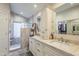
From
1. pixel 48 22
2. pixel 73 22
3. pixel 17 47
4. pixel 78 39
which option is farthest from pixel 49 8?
pixel 17 47

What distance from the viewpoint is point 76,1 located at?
1.94m

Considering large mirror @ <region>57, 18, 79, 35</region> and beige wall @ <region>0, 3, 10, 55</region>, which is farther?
beige wall @ <region>0, 3, 10, 55</region>

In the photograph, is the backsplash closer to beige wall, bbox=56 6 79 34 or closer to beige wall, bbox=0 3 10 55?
beige wall, bbox=56 6 79 34

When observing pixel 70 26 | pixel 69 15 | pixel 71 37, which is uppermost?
pixel 69 15

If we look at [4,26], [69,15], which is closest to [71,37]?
[69,15]

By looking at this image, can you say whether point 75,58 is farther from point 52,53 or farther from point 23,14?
point 23,14

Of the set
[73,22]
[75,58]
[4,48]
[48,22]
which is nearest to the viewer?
[75,58]

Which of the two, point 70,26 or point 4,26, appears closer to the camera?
point 70,26

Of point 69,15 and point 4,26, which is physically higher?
point 69,15

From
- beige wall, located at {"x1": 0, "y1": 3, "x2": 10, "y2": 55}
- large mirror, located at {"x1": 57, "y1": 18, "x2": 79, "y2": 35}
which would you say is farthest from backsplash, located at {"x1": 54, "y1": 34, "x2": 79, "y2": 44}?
beige wall, located at {"x1": 0, "y1": 3, "x2": 10, "y2": 55}

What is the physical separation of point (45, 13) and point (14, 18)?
94 centimetres

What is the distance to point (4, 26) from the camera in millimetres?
2438

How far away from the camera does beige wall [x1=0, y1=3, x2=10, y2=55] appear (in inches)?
92.2

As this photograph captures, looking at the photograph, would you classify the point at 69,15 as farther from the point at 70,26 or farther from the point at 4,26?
the point at 4,26
